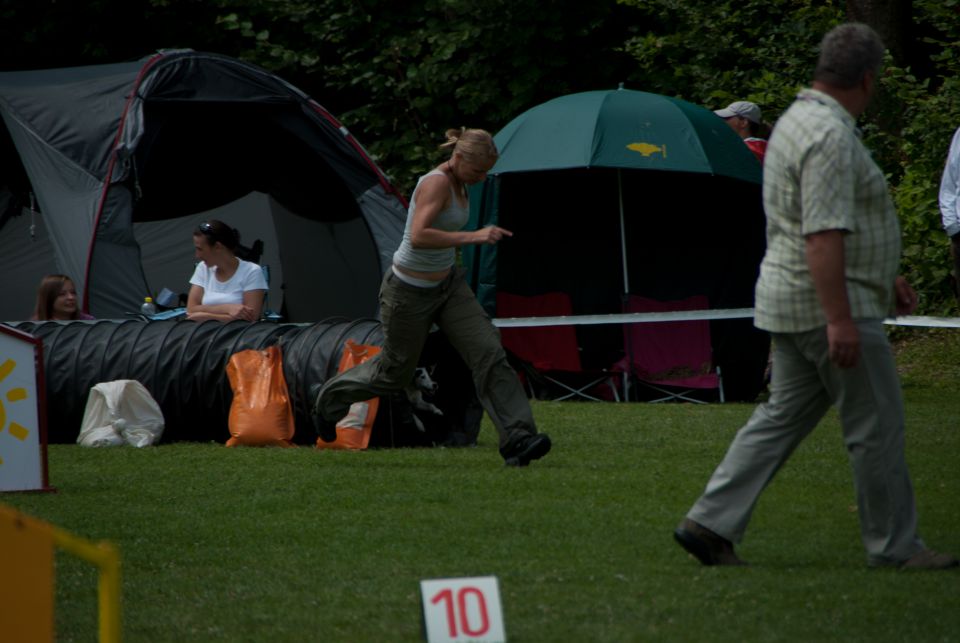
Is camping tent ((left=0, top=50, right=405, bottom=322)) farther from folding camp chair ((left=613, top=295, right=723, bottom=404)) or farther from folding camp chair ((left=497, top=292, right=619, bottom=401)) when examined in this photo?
folding camp chair ((left=613, top=295, right=723, bottom=404))

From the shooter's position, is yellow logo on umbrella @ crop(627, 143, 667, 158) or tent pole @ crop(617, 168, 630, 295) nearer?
yellow logo on umbrella @ crop(627, 143, 667, 158)

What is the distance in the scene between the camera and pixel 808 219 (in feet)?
14.3

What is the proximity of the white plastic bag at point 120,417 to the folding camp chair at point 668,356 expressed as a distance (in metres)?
4.02

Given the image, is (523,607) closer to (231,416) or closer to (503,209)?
(231,416)

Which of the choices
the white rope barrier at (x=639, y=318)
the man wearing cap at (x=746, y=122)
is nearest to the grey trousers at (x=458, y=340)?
the white rope barrier at (x=639, y=318)

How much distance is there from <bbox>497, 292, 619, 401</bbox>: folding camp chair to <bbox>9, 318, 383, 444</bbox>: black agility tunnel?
9.15 feet

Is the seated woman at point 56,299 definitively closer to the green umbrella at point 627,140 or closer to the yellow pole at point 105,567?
the green umbrella at point 627,140

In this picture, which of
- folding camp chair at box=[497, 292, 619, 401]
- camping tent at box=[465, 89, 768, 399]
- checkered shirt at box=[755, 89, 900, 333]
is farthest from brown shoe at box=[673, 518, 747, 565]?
camping tent at box=[465, 89, 768, 399]

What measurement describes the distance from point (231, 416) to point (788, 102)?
7290 mm

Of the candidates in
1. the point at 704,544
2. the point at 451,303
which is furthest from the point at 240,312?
the point at 704,544

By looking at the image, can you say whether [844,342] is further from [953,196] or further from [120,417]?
[120,417]

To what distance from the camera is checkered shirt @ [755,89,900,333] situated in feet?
14.2

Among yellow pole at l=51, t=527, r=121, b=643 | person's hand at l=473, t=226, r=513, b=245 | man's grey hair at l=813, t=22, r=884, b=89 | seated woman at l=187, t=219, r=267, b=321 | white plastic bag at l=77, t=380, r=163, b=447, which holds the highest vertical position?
man's grey hair at l=813, t=22, r=884, b=89

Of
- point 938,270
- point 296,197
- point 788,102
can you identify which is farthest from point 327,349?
point 788,102
